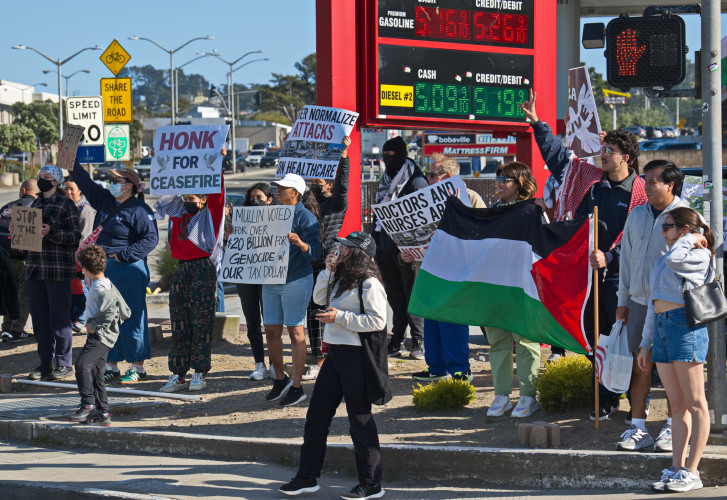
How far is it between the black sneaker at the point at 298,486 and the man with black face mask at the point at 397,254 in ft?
12.8

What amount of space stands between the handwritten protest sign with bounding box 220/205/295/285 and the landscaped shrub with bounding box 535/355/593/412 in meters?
2.47

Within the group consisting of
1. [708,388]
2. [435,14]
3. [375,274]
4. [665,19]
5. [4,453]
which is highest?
[435,14]

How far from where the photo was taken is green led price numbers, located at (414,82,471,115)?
1100 centimetres

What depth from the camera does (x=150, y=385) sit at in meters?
9.92

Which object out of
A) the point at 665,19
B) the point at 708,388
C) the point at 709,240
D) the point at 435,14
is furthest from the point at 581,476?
the point at 435,14

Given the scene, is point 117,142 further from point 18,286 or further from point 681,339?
point 681,339

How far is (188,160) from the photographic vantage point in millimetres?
9781

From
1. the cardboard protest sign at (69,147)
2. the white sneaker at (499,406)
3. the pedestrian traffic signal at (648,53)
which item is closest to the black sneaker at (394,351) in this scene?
the white sneaker at (499,406)

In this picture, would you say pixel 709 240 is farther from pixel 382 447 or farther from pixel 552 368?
pixel 382 447

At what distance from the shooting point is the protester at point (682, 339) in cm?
599

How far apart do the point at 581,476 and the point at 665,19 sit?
10.8 ft

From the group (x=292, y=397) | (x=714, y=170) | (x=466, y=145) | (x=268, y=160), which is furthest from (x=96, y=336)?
(x=268, y=160)

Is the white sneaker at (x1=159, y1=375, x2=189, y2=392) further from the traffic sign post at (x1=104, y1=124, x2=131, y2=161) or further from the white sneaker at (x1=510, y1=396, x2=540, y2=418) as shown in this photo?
the traffic sign post at (x1=104, y1=124, x2=131, y2=161)

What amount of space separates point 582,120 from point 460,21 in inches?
121
